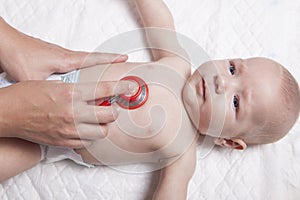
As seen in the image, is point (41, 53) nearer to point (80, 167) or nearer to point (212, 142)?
point (80, 167)

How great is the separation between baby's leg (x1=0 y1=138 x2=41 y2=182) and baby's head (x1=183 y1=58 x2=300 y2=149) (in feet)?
1.31

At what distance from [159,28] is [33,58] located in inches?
13.6

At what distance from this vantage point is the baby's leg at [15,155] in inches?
42.4

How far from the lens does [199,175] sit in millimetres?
1158

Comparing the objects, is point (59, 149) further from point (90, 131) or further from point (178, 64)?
point (178, 64)

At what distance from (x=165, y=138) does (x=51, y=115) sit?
1.01ft

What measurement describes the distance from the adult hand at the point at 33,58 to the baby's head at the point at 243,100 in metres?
0.24

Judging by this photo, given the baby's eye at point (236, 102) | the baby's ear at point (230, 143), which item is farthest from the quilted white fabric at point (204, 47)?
the baby's eye at point (236, 102)

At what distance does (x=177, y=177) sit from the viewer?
1.10 m

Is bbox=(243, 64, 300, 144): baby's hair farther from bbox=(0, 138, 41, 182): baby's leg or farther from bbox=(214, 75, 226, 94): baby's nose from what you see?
bbox=(0, 138, 41, 182): baby's leg

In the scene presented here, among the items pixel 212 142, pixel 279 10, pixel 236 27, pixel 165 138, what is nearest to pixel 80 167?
pixel 165 138

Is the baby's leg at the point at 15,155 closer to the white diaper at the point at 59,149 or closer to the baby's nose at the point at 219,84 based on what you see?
the white diaper at the point at 59,149

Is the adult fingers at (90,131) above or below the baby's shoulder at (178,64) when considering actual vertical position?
below

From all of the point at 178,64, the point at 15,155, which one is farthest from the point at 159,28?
the point at 15,155
